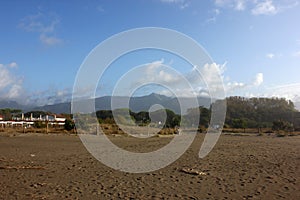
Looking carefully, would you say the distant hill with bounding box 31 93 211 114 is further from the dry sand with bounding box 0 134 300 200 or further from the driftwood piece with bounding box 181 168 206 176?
the driftwood piece with bounding box 181 168 206 176

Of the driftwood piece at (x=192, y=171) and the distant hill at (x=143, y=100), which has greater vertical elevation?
the distant hill at (x=143, y=100)

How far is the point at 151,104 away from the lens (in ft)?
108

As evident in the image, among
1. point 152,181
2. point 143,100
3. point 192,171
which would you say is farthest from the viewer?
point 143,100

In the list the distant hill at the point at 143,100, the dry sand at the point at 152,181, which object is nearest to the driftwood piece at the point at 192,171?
the dry sand at the point at 152,181

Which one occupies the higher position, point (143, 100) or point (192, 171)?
point (143, 100)

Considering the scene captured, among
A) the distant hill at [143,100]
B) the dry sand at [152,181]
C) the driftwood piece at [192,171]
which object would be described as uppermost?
the distant hill at [143,100]

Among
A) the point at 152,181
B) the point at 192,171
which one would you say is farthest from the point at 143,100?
the point at 152,181

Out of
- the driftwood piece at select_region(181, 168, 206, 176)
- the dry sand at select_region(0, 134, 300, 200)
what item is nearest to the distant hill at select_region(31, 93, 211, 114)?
the dry sand at select_region(0, 134, 300, 200)

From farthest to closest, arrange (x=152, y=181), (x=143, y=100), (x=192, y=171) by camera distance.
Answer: (x=143, y=100)
(x=192, y=171)
(x=152, y=181)

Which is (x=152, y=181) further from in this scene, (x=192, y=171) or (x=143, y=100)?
(x=143, y=100)

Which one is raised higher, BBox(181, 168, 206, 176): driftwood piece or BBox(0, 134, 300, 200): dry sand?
BBox(181, 168, 206, 176): driftwood piece

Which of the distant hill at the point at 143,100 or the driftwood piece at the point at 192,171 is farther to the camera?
the distant hill at the point at 143,100

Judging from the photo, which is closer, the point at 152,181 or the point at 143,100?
the point at 152,181

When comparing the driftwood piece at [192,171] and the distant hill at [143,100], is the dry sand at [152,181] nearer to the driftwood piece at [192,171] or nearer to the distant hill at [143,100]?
the driftwood piece at [192,171]
